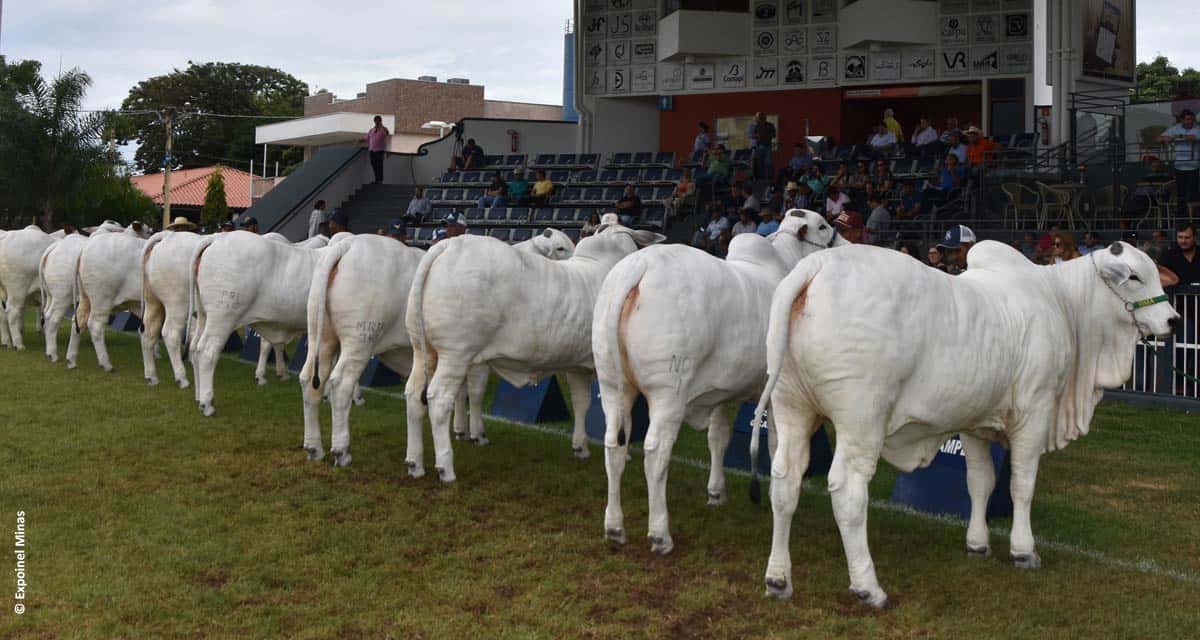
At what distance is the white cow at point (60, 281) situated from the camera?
1573cm

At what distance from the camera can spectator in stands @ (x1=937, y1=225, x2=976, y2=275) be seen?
8.73 m

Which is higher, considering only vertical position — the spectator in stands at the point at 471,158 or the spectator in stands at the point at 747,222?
the spectator in stands at the point at 471,158

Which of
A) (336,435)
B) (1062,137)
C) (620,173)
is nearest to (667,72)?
(620,173)

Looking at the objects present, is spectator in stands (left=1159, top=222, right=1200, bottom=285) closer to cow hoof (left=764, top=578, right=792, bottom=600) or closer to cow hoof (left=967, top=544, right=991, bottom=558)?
cow hoof (left=967, top=544, right=991, bottom=558)

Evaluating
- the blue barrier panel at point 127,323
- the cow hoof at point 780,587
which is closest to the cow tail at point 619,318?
the cow hoof at point 780,587

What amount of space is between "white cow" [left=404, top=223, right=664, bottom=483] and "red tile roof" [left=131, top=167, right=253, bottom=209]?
55334 millimetres

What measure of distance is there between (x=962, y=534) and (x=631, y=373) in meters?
2.35


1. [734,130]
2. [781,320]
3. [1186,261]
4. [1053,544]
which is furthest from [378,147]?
[781,320]

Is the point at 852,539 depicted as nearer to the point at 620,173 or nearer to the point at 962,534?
the point at 962,534

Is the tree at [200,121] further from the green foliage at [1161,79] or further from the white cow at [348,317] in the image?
the white cow at [348,317]

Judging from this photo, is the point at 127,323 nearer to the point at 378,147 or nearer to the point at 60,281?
the point at 60,281

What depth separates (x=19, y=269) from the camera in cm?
1741

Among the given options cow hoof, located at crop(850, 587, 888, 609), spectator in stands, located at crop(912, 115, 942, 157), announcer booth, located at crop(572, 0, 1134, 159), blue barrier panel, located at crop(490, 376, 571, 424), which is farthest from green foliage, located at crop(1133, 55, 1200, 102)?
cow hoof, located at crop(850, 587, 888, 609)

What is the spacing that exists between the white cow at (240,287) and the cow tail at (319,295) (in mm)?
2071
